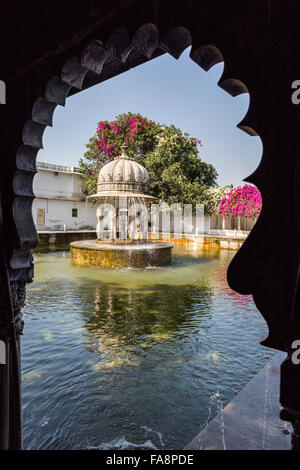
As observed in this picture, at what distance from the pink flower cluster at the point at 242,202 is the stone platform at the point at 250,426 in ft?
52.9

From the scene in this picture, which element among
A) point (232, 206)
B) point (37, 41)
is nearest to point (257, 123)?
point (37, 41)

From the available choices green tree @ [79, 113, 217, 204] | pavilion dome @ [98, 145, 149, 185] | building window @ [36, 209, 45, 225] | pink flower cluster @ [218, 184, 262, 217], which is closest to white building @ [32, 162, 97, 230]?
building window @ [36, 209, 45, 225]

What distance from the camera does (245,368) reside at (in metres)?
3.98

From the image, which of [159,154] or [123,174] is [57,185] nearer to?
[159,154]

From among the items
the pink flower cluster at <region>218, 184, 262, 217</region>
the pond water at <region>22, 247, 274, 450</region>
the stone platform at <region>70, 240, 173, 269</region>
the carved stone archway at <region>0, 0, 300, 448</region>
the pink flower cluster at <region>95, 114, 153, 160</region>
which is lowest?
the pond water at <region>22, 247, 274, 450</region>

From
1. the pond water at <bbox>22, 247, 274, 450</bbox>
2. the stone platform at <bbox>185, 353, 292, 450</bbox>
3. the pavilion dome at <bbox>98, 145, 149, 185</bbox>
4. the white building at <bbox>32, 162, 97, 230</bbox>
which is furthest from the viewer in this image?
the white building at <bbox>32, 162, 97, 230</bbox>

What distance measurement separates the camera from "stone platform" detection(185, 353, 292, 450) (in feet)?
5.03

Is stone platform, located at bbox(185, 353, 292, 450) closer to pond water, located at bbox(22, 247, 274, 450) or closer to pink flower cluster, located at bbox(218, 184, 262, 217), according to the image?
pond water, located at bbox(22, 247, 274, 450)

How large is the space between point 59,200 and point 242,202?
52.6 ft

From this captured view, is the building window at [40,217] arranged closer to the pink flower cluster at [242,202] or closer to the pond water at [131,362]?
the pink flower cluster at [242,202]

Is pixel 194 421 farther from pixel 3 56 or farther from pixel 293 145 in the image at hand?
pixel 3 56

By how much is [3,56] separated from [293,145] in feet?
5.52

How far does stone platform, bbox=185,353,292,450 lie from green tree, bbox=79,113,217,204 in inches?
701

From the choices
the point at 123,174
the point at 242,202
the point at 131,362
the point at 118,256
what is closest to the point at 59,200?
the point at 123,174
